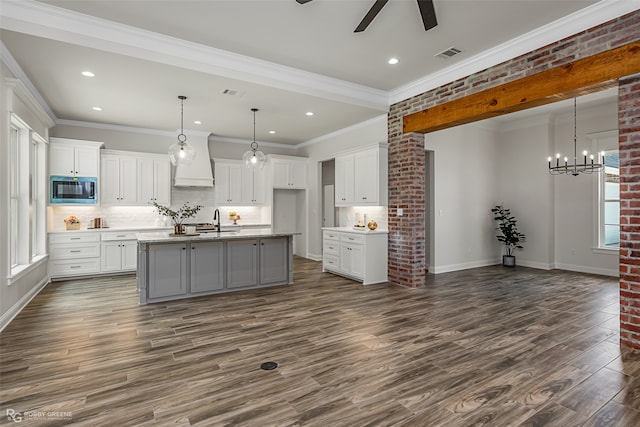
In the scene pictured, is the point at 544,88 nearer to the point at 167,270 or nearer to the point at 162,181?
the point at 167,270

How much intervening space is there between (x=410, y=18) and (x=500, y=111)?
175 cm

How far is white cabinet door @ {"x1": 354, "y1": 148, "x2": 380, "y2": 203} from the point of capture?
5.97 m

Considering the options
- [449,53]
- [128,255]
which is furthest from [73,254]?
[449,53]

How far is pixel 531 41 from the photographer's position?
3.88m

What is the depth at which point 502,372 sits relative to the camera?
270 cm

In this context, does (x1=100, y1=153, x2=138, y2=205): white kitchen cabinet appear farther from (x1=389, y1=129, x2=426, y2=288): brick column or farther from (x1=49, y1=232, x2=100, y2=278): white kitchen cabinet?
(x1=389, y1=129, x2=426, y2=288): brick column

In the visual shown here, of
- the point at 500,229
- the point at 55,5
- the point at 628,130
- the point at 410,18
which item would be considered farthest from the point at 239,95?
the point at 500,229

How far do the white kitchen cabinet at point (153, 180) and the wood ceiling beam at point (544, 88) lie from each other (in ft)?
17.5

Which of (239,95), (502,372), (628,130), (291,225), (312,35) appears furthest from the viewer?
(291,225)

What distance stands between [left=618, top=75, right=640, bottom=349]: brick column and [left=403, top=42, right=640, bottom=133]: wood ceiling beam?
0.20 meters

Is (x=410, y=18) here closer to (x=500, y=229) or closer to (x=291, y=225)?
(x=500, y=229)

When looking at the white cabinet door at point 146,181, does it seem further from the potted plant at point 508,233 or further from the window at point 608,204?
the window at point 608,204

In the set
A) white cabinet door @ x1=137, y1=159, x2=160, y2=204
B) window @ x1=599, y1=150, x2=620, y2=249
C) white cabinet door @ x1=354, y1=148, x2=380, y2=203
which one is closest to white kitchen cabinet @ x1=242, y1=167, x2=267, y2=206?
white cabinet door @ x1=137, y1=159, x2=160, y2=204

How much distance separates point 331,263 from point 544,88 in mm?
4376
